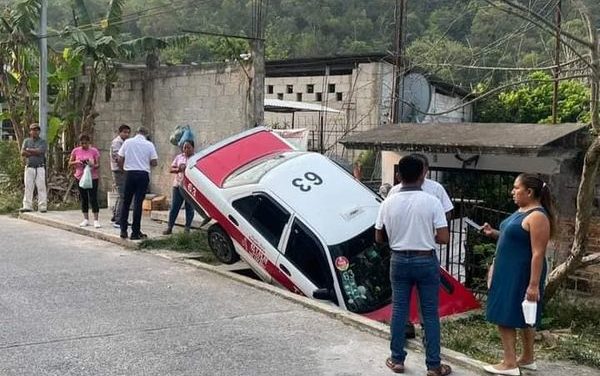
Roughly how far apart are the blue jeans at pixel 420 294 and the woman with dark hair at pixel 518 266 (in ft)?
1.51

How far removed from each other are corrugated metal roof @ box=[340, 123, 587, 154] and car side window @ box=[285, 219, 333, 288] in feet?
5.07

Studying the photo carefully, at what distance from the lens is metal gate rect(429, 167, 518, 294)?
26.5 feet

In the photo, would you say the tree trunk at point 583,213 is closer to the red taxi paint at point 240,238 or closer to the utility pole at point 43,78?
the red taxi paint at point 240,238

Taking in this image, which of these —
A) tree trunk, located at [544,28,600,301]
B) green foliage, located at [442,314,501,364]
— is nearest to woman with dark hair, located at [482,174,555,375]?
green foliage, located at [442,314,501,364]

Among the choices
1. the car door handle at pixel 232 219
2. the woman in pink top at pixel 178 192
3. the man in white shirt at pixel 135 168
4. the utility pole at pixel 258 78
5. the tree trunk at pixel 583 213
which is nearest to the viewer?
the tree trunk at pixel 583 213

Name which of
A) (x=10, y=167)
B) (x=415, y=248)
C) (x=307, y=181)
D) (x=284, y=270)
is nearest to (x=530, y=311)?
(x=415, y=248)

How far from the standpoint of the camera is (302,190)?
809 centimetres

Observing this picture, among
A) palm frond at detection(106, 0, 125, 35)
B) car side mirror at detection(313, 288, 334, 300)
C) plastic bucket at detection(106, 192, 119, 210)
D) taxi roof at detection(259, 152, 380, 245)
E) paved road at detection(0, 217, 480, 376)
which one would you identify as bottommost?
paved road at detection(0, 217, 480, 376)

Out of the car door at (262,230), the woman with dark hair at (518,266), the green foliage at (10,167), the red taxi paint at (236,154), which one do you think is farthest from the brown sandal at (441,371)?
the green foliage at (10,167)

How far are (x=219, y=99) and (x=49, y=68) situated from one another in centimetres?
580

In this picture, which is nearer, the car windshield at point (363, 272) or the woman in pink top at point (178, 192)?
the car windshield at point (363, 272)

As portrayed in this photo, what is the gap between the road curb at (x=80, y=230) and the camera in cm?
1047

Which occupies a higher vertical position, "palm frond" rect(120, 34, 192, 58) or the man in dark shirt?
"palm frond" rect(120, 34, 192, 58)

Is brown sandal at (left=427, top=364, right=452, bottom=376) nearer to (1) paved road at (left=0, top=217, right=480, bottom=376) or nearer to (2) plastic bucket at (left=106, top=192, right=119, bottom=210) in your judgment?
(1) paved road at (left=0, top=217, right=480, bottom=376)
